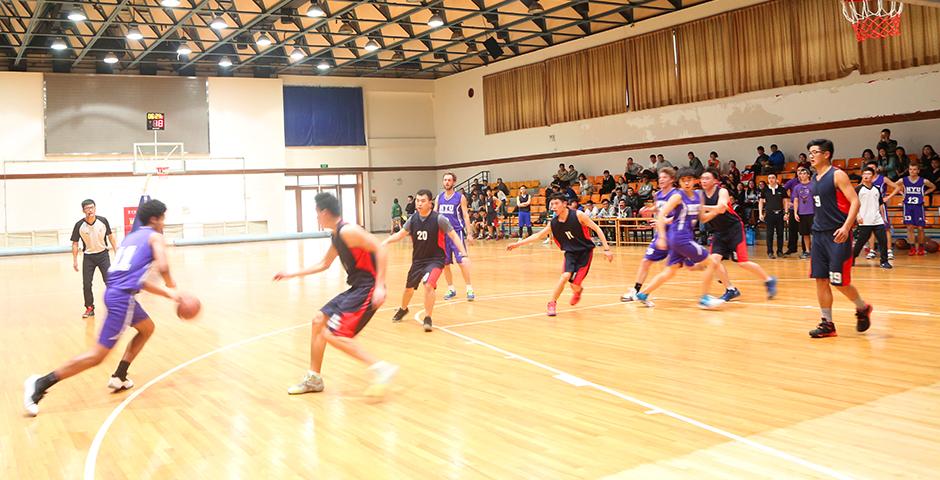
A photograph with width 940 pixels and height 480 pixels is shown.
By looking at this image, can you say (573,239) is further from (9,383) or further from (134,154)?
(134,154)

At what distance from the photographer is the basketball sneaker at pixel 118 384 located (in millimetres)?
6668

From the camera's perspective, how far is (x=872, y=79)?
19.6 meters

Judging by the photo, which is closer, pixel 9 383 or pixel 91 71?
pixel 9 383

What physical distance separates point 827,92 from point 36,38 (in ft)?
87.7

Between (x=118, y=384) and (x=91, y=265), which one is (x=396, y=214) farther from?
(x=118, y=384)

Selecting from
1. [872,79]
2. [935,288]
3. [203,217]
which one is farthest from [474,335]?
[203,217]

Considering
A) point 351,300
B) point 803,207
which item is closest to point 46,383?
point 351,300

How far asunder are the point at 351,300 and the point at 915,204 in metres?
13.9

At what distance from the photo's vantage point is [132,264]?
20.9 feet

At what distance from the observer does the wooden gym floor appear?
4.50 meters

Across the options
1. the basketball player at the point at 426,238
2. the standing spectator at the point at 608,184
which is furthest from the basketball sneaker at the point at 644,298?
the standing spectator at the point at 608,184

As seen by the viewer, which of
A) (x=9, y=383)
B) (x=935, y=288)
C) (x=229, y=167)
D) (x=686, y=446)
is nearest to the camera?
(x=686, y=446)

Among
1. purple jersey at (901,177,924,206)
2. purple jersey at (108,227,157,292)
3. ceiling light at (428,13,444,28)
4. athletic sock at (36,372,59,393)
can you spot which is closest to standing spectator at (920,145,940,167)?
purple jersey at (901,177,924,206)

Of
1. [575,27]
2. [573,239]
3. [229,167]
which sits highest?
[575,27]
